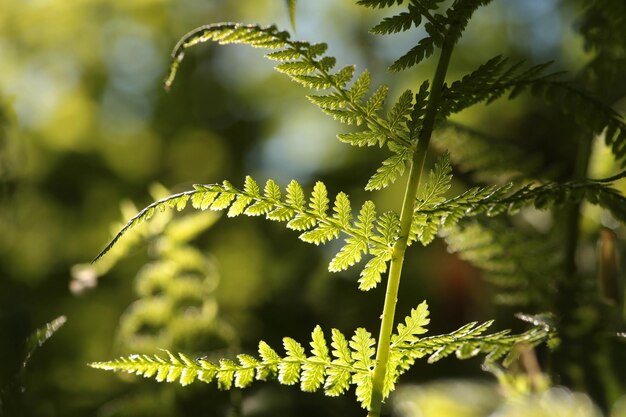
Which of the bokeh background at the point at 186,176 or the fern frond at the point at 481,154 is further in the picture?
the bokeh background at the point at 186,176

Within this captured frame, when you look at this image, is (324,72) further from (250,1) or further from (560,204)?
(250,1)

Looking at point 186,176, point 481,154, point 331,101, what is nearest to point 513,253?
point 481,154

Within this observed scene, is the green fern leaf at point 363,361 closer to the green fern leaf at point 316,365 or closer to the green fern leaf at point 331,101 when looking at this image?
the green fern leaf at point 316,365

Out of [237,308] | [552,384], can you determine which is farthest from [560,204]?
[237,308]

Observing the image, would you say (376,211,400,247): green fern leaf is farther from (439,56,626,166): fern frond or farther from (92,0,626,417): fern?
(439,56,626,166): fern frond

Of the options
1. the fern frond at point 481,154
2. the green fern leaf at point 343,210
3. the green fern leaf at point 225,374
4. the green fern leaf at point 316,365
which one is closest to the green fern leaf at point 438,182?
the green fern leaf at point 343,210

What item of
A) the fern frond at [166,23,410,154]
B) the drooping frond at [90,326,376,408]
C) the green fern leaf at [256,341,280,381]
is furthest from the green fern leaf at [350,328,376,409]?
the fern frond at [166,23,410,154]

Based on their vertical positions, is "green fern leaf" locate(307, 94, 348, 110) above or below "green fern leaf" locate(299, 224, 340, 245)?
above
